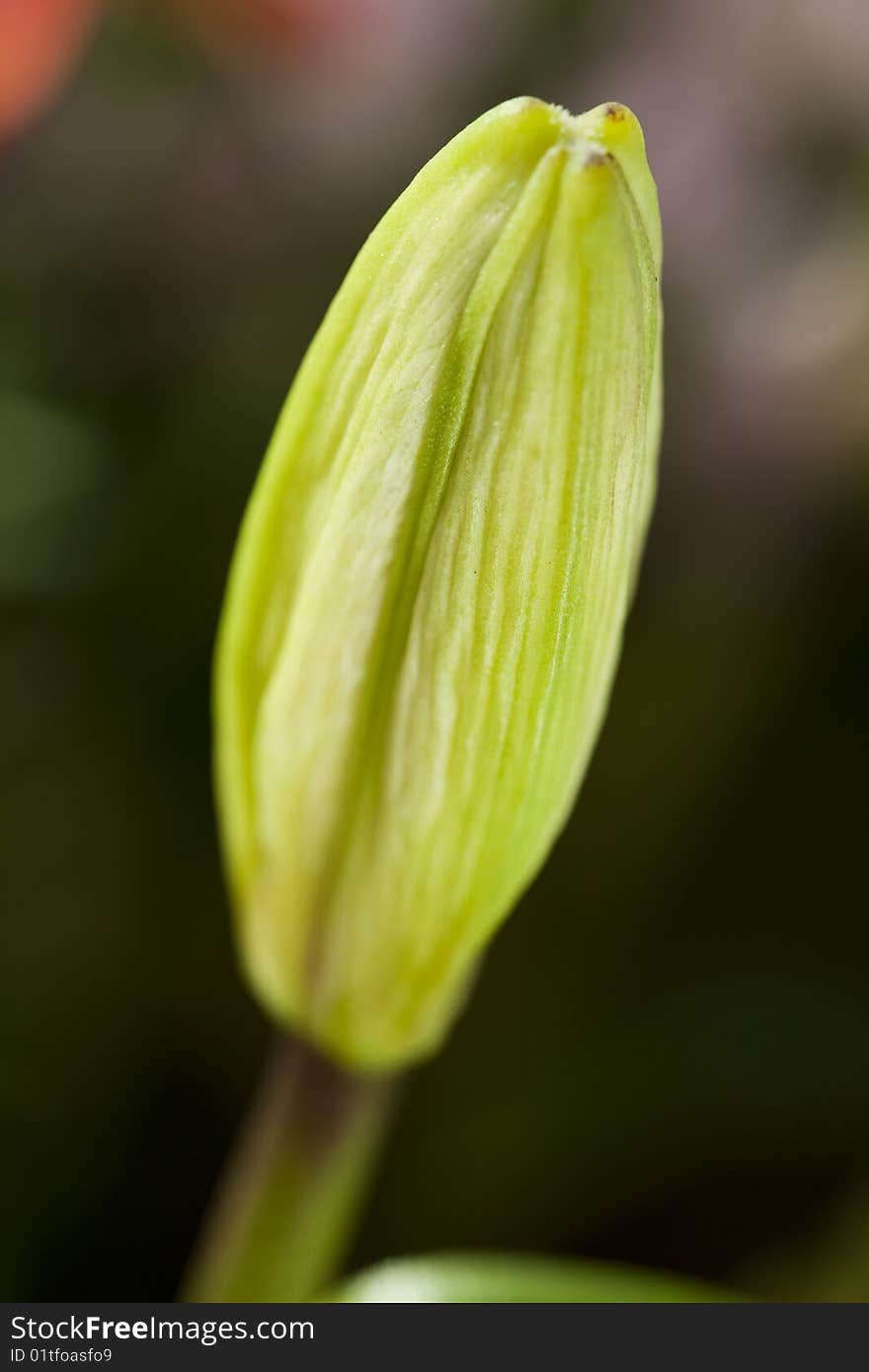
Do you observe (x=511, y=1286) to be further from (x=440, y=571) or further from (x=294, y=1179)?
(x=440, y=571)

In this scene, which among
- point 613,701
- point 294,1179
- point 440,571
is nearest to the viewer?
point 440,571

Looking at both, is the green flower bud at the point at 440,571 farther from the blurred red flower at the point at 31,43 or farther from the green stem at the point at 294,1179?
the blurred red flower at the point at 31,43

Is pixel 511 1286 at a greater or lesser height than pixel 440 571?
lesser

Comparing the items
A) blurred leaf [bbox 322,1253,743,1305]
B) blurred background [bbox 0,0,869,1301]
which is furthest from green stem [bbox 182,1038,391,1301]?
Answer: blurred background [bbox 0,0,869,1301]

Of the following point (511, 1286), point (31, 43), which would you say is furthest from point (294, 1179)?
point (31, 43)

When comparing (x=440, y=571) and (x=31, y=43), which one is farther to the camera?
(x=31, y=43)

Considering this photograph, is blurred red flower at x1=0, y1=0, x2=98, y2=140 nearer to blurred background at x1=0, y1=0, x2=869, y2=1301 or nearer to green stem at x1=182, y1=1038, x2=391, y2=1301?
blurred background at x1=0, y1=0, x2=869, y2=1301

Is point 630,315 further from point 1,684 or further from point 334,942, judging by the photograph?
point 1,684
